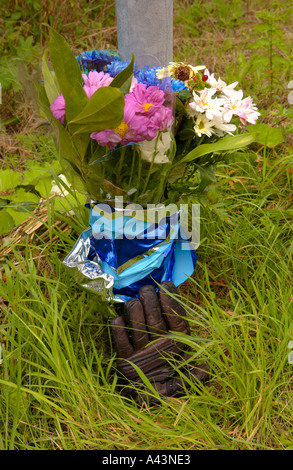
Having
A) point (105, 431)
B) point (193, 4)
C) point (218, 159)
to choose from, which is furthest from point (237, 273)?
point (193, 4)

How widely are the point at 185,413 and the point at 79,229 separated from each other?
0.80 m

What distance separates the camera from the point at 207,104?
1422 millimetres

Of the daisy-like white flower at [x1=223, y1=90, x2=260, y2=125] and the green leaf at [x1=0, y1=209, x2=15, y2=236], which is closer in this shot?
the daisy-like white flower at [x1=223, y1=90, x2=260, y2=125]

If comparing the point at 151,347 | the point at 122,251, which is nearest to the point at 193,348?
the point at 151,347

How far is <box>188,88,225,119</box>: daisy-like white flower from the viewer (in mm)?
1409

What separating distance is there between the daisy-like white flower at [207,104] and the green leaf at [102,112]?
0.29 meters

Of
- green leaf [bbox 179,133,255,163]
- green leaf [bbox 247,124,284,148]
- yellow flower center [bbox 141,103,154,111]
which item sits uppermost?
yellow flower center [bbox 141,103,154,111]

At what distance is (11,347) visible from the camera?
4.98ft

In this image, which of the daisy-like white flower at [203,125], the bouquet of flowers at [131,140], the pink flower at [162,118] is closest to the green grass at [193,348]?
the bouquet of flowers at [131,140]

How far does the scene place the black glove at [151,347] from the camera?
1.50 metres

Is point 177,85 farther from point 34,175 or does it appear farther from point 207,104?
point 34,175

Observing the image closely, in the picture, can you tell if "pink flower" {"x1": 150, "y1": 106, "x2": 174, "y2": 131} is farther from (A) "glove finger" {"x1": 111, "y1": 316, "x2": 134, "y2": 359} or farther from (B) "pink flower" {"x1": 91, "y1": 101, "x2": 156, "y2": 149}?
(A) "glove finger" {"x1": 111, "y1": 316, "x2": 134, "y2": 359}

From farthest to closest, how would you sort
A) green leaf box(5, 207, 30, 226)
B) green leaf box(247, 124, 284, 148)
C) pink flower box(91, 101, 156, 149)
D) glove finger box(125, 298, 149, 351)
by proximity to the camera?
green leaf box(247, 124, 284, 148) → green leaf box(5, 207, 30, 226) → glove finger box(125, 298, 149, 351) → pink flower box(91, 101, 156, 149)

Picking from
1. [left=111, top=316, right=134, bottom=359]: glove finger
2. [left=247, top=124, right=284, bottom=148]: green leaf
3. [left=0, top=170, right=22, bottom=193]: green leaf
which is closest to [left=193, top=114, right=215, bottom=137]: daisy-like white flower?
[left=111, top=316, right=134, bottom=359]: glove finger
